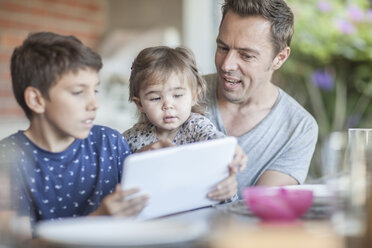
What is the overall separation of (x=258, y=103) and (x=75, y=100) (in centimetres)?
120

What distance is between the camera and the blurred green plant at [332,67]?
448cm

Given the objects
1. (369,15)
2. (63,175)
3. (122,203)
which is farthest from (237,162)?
(369,15)

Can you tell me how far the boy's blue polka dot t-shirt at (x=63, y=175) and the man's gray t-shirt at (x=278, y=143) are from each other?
0.79 m

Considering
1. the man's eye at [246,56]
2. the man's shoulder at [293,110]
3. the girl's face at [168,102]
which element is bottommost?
the man's shoulder at [293,110]

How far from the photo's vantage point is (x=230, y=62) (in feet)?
7.29

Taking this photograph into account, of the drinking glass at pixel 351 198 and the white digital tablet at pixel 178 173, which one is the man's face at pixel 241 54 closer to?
the white digital tablet at pixel 178 173

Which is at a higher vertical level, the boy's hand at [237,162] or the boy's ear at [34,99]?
the boy's ear at [34,99]

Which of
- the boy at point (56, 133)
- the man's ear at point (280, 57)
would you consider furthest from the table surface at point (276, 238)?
the man's ear at point (280, 57)

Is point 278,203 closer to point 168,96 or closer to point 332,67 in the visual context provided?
point 168,96

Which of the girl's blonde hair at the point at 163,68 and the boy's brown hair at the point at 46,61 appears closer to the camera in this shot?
the boy's brown hair at the point at 46,61

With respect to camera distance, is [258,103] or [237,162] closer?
[237,162]

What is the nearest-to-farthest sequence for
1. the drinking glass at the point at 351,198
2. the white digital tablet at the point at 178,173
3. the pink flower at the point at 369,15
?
the drinking glass at the point at 351,198, the white digital tablet at the point at 178,173, the pink flower at the point at 369,15

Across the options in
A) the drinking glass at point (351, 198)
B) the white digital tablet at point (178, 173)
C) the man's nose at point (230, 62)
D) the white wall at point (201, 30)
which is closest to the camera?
the drinking glass at point (351, 198)

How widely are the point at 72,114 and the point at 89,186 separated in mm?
268
